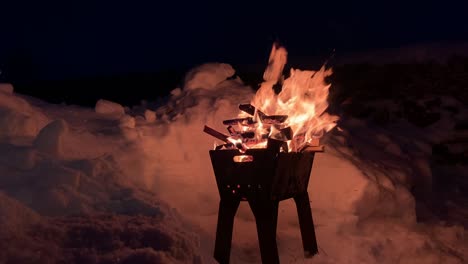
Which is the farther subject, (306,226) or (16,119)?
(16,119)

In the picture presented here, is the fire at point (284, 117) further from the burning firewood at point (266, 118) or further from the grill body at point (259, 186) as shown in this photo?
the grill body at point (259, 186)

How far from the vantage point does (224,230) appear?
328cm

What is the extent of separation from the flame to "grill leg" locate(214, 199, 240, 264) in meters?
0.73

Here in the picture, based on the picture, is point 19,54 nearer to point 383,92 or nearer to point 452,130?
point 383,92

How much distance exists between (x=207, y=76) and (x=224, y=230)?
257 centimetres

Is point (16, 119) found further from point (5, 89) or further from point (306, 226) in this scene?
point (306, 226)

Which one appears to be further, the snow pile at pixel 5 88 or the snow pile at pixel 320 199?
the snow pile at pixel 5 88

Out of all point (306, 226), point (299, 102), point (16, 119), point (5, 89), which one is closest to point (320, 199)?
point (306, 226)

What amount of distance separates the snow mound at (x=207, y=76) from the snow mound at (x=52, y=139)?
1.89 metres

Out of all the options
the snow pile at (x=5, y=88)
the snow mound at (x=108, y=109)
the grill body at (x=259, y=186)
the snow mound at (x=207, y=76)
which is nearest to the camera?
the grill body at (x=259, y=186)

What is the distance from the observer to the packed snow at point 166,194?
2.36 m

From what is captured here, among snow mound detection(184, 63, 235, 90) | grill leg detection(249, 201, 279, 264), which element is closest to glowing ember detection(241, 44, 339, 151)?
grill leg detection(249, 201, 279, 264)

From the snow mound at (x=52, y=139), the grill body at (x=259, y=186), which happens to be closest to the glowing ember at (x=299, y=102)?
the grill body at (x=259, y=186)

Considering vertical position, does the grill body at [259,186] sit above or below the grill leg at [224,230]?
above
